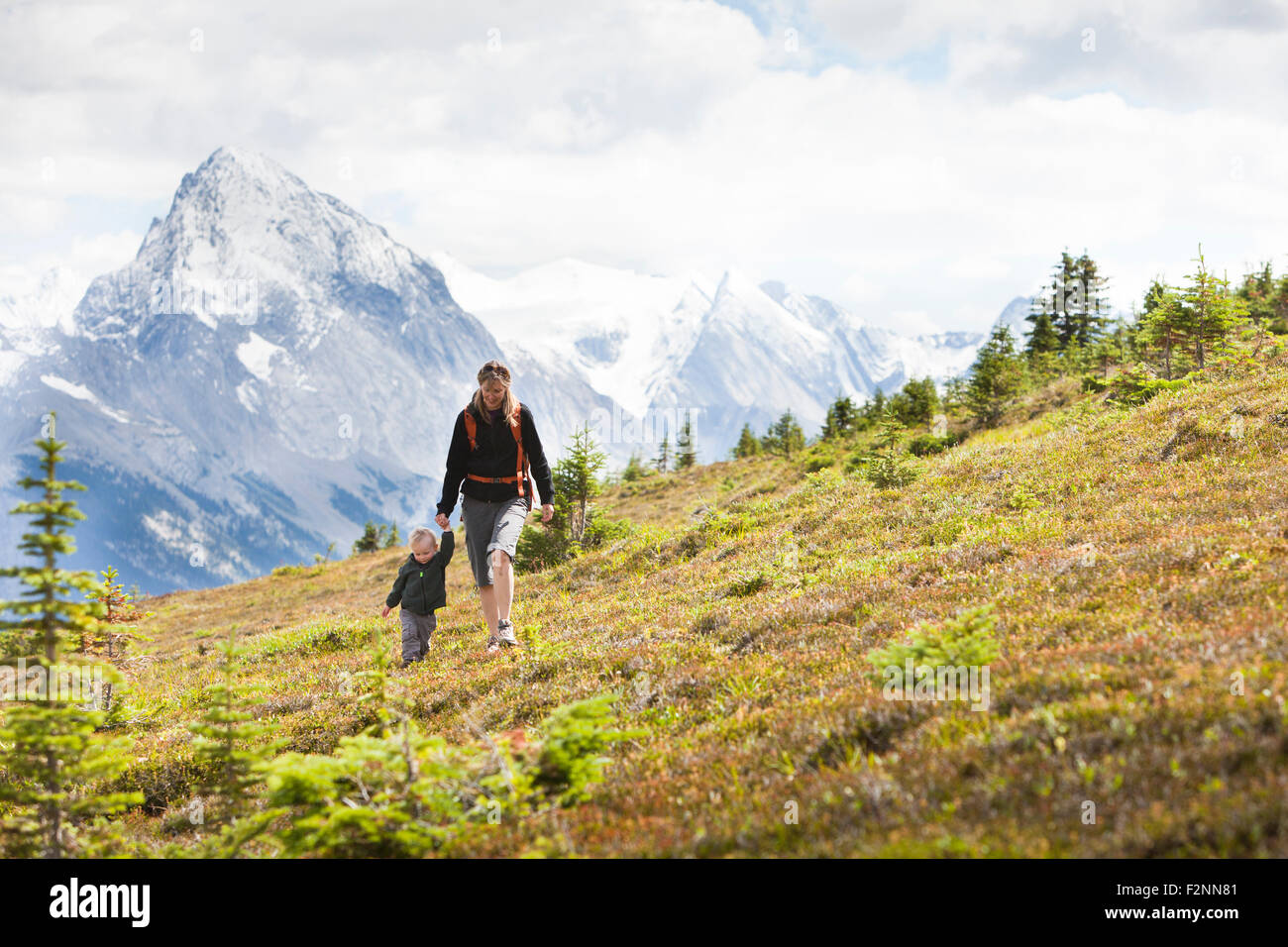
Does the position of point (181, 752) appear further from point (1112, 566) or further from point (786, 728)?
point (1112, 566)

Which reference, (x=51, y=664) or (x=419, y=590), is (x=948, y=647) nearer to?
(x=51, y=664)

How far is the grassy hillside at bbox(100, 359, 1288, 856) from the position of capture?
11.9 feet

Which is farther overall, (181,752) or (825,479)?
(825,479)

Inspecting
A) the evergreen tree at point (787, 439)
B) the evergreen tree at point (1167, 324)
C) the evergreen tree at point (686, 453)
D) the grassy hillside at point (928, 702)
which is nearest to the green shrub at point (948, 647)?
the grassy hillside at point (928, 702)

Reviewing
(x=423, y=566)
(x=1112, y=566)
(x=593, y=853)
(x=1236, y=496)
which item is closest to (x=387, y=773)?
(x=593, y=853)

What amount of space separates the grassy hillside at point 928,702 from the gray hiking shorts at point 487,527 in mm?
1266

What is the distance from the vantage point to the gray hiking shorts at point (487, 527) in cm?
942

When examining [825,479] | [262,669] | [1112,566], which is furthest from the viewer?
[825,479]

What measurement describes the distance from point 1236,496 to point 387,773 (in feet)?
32.4

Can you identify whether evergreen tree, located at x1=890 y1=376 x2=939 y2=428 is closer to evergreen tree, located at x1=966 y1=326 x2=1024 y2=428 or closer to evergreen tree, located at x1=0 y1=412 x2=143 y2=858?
evergreen tree, located at x1=966 y1=326 x2=1024 y2=428

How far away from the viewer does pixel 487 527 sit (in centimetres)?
952

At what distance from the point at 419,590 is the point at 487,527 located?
199 cm

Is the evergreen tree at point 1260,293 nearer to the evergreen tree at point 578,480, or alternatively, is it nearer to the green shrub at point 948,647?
the evergreen tree at point 578,480

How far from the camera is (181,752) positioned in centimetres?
788
